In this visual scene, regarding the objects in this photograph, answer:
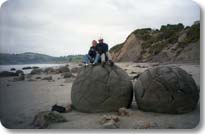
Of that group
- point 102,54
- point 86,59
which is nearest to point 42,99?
point 86,59

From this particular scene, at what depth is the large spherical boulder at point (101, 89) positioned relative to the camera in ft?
11.9

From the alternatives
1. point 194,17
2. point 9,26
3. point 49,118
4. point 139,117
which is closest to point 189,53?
point 194,17

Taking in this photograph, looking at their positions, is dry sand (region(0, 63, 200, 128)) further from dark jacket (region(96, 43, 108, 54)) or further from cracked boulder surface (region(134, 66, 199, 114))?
dark jacket (region(96, 43, 108, 54))

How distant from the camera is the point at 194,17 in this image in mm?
3596

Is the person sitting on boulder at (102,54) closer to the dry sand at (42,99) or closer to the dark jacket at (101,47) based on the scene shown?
the dark jacket at (101,47)

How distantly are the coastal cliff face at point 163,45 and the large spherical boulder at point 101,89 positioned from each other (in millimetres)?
153

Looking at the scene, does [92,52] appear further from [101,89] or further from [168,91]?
[168,91]

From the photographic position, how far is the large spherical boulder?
11.9ft

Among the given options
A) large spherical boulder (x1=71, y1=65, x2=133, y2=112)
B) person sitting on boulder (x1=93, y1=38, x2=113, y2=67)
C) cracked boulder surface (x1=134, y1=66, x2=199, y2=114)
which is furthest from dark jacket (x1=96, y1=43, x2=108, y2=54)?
cracked boulder surface (x1=134, y1=66, x2=199, y2=114)

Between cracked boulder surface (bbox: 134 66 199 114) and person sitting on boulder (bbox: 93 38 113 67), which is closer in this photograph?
cracked boulder surface (bbox: 134 66 199 114)

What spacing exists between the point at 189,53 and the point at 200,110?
1.56 feet

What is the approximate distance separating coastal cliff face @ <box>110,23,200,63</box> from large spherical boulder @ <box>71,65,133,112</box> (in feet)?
0.50

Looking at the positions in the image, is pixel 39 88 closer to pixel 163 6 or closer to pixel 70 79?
pixel 70 79

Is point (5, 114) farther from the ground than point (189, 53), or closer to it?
closer to it
